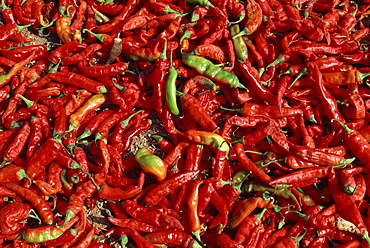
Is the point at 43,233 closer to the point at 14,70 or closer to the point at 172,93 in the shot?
the point at 172,93

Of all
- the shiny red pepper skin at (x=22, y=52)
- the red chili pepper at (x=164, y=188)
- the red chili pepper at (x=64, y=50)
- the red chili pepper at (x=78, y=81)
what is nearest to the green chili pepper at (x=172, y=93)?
the red chili pepper at (x=164, y=188)

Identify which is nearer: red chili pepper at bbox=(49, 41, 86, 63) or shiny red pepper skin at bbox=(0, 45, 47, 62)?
red chili pepper at bbox=(49, 41, 86, 63)

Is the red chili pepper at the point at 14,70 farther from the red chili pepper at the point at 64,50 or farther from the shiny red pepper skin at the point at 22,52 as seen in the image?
the red chili pepper at the point at 64,50

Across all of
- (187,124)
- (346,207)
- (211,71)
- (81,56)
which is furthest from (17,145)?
(346,207)

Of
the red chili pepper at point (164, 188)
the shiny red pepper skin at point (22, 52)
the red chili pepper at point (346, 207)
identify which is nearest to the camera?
the red chili pepper at point (346, 207)

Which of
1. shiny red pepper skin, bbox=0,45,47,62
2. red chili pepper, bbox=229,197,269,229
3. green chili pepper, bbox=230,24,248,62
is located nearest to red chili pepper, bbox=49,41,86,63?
shiny red pepper skin, bbox=0,45,47,62

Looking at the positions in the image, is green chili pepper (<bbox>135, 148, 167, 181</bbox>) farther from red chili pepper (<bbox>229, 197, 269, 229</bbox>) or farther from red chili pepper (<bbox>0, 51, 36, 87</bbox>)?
red chili pepper (<bbox>0, 51, 36, 87</bbox>)
